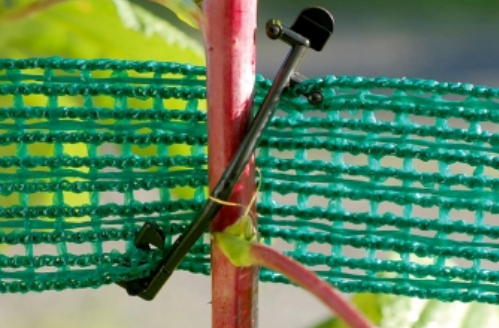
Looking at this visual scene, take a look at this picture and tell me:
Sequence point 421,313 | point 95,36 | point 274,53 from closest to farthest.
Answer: point 421,313
point 95,36
point 274,53

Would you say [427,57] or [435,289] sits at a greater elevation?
[427,57]

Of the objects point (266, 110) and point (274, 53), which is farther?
point (274, 53)

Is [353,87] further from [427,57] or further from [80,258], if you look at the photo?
[427,57]

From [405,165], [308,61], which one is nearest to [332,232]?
[405,165]

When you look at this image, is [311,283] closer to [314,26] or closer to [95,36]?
[314,26]

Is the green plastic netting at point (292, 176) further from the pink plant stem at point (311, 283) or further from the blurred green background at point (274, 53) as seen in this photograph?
the blurred green background at point (274, 53)

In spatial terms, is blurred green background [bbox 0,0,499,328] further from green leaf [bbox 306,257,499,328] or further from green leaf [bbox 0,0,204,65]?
Answer: green leaf [bbox 306,257,499,328]

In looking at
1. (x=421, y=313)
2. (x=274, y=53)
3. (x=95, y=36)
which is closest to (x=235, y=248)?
(x=421, y=313)
